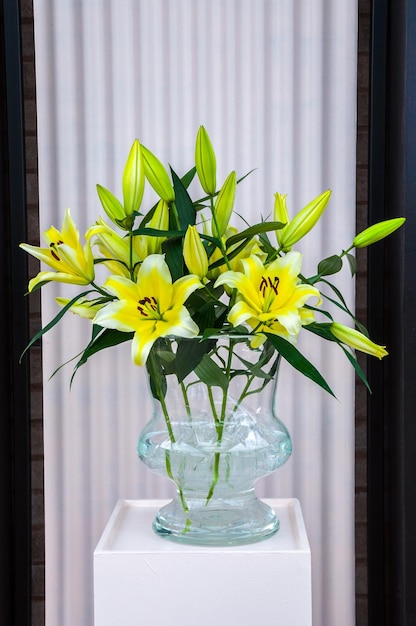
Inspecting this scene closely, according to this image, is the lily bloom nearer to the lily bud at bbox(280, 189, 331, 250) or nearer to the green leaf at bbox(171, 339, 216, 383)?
the green leaf at bbox(171, 339, 216, 383)

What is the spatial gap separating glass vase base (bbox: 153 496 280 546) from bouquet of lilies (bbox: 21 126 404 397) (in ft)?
0.75

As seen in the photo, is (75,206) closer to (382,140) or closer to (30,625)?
(382,140)

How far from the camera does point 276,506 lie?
4.00 ft

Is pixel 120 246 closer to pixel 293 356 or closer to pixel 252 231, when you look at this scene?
pixel 252 231

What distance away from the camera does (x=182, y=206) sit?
3.21 ft

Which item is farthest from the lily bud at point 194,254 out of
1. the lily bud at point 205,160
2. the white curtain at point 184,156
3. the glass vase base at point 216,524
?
the white curtain at point 184,156

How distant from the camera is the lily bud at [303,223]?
98 cm

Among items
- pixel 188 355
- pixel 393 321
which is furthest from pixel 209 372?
→ pixel 393 321

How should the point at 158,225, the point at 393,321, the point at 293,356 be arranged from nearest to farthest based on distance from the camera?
the point at 293,356 → the point at 158,225 → the point at 393,321

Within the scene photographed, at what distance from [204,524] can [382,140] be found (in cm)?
84

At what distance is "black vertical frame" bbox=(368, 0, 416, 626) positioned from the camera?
4.38ft

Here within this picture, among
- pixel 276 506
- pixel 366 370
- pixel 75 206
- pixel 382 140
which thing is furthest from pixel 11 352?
pixel 382 140

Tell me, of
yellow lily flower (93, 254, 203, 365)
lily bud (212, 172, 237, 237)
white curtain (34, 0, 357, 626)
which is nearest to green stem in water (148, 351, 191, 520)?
yellow lily flower (93, 254, 203, 365)

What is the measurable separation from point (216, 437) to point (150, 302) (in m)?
0.22
